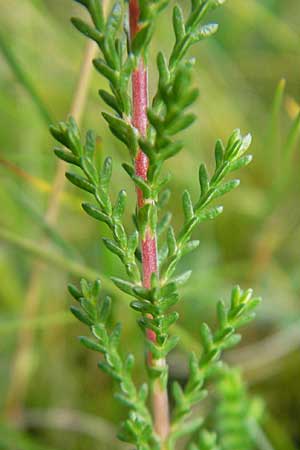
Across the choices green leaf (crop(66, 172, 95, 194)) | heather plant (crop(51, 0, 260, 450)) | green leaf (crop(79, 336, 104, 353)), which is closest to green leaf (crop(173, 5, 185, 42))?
heather plant (crop(51, 0, 260, 450))

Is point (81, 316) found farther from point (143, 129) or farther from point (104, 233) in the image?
point (104, 233)

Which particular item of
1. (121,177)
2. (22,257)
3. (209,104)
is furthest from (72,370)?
(209,104)

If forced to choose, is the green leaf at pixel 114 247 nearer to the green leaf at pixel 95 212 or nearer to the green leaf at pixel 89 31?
the green leaf at pixel 95 212

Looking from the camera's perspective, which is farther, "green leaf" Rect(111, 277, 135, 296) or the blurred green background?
the blurred green background

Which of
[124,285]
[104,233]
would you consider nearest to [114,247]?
[124,285]

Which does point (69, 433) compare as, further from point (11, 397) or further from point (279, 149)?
point (279, 149)

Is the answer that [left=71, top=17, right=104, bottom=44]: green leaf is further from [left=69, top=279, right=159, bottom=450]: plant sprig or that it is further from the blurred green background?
the blurred green background
